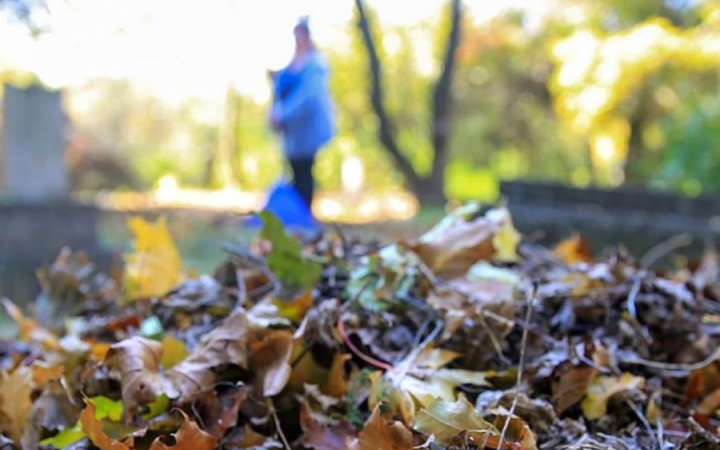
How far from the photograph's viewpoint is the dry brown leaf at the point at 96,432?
703mm

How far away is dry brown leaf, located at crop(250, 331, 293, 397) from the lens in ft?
2.82

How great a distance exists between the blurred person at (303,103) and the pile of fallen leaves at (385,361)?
4.48 m

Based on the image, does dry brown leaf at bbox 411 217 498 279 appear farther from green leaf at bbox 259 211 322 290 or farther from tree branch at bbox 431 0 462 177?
tree branch at bbox 431 0 462 177

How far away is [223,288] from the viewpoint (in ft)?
3.95

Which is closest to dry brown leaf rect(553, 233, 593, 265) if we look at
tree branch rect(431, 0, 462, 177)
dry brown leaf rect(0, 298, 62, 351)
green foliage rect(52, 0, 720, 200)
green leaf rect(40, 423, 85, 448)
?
dry brown leaf rect(0, 298, 62, 351)

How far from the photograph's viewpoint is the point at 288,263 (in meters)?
1.12

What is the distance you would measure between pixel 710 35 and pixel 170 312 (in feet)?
34.5

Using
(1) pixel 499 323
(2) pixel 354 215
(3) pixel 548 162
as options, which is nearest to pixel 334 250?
(1) pixel 499 323

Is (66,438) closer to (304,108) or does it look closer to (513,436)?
(513,436)

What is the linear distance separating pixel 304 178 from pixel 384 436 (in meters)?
5.77

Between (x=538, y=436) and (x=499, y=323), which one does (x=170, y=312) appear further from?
(x=538, y=436)

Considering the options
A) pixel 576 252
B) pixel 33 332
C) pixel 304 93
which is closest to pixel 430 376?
pixel 33 332

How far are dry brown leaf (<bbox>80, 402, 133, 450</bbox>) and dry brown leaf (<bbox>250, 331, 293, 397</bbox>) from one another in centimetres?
18

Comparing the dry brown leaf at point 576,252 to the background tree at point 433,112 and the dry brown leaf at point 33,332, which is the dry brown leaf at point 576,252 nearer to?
the dry brown leaf at point 33,332
